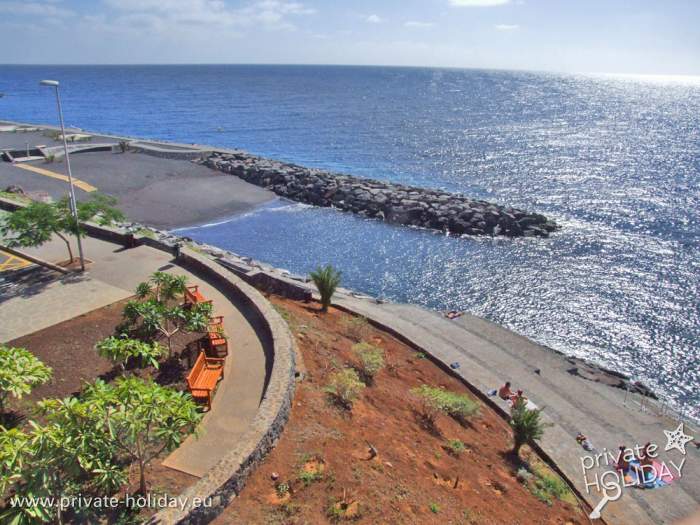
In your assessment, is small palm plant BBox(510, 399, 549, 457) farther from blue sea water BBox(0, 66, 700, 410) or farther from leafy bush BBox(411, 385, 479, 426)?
blue sea water BBox(0, 66, 700, 410)

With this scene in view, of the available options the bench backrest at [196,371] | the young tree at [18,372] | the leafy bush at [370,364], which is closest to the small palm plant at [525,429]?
the leafy bush at [370,364]

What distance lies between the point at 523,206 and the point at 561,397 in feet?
95.0

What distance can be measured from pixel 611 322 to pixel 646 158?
4961cm

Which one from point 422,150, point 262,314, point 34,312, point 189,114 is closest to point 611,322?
point 262,314

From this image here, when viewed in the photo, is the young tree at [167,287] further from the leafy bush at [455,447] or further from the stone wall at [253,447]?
the leafy bush at [455,447]

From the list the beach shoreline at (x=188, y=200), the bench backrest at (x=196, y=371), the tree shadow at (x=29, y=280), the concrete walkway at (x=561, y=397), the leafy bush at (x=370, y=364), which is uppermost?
the bench backrest at (x=196, y=371)

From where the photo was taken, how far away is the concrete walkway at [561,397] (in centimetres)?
1285

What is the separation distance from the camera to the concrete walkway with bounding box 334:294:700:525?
1285 centimetres

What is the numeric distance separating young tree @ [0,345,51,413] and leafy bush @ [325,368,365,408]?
19.3ft

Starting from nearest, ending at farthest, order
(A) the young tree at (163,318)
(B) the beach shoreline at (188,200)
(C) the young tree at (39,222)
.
→ 1. (A) the young tree at (163,318)
2. (C) the young tree at (39,222)
3. (B) the beach shoreline at (188,200)

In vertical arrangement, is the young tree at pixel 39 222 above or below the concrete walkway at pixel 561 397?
above

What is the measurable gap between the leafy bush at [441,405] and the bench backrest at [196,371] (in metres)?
5.60

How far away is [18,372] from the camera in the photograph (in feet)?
26.5

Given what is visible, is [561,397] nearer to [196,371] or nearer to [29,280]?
[196,371]
